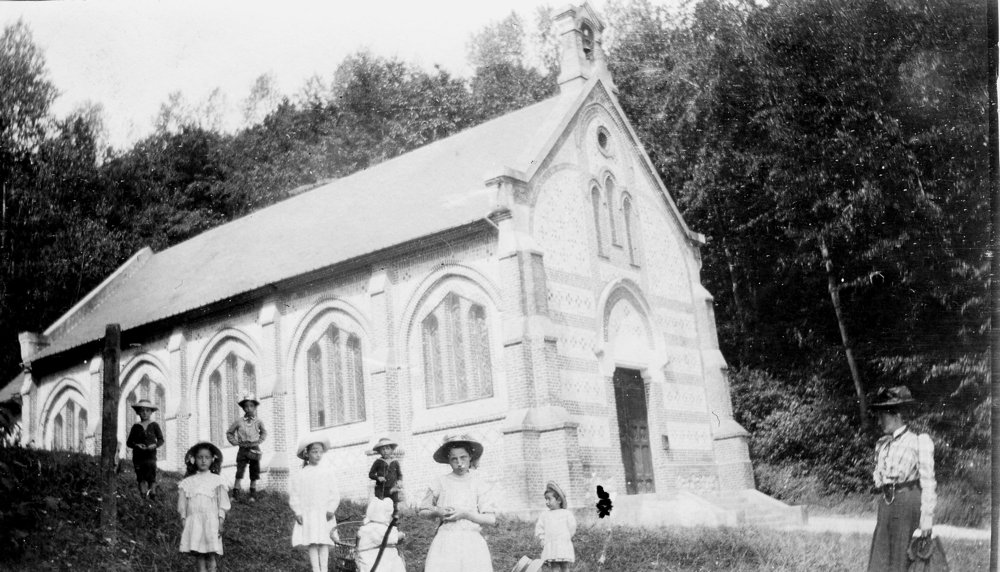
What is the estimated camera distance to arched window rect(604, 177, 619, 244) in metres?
20.8

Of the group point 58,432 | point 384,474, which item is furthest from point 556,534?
point 58,432

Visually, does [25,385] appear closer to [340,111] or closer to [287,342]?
[287,342]

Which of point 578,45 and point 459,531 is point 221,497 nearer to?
point 459,531

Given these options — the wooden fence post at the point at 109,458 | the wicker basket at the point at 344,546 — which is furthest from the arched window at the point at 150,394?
the wooden fence post at the point at 109,458

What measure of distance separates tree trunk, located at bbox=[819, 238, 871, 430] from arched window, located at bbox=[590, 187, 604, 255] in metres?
4.87

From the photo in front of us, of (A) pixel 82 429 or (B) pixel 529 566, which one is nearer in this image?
(B) pixel 529 566

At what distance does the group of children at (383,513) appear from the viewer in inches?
330

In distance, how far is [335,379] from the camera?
19.5m

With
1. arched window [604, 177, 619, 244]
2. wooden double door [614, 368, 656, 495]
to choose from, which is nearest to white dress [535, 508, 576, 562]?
wooden double door [614, 368, 656, 495]

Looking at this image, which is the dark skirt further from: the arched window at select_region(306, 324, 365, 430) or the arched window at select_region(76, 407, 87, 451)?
the arched window at select_region(76, 407, 87, 451)

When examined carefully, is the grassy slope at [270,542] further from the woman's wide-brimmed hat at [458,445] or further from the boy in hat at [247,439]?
the woman's wide-brimmed hat at [458,445]

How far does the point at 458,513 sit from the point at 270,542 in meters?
5.82

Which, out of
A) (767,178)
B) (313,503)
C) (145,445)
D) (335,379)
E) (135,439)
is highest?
(767,178)

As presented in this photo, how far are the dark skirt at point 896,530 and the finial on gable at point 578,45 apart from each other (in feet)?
45.3
